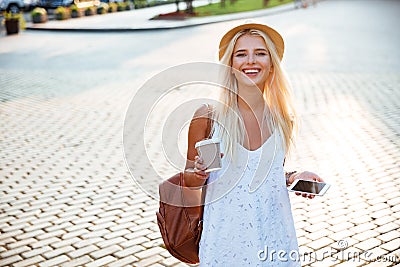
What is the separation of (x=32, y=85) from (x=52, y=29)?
13.6m

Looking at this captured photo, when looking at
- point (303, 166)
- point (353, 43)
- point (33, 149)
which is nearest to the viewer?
point (303, 166)

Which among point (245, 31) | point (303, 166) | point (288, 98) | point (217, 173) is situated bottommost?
point (303, 166)

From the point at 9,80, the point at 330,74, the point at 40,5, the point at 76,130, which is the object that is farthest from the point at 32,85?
the point at 40,5

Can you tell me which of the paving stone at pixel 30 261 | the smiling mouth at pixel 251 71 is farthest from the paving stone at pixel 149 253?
the smiling mouth at pixel 251 71

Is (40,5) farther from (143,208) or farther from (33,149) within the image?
(143,208)

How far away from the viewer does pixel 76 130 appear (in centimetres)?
866

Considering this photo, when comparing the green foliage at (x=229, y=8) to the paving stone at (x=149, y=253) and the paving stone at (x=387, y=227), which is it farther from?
the paving stone at (x=149, y=253)

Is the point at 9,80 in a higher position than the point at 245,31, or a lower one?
lower

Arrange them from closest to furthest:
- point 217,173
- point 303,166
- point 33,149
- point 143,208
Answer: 1. point 217,173
2. point 143,208
3. point 303,166
4. point 33,149

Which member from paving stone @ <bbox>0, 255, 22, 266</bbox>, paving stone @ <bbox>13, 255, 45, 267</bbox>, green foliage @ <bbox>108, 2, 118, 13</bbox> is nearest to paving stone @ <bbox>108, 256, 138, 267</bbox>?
paving stone @ <bbox>13, 255, 45, 267</bbox>

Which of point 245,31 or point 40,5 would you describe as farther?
point 40,5

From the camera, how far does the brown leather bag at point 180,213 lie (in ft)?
8.66

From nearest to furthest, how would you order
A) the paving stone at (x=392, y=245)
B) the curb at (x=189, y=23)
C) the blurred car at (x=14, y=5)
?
the paving stone at (x=392, y=245)
the curb at (x=189, y=23)
the blurred car at (x=14, y=5)

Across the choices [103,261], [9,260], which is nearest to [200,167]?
[103,261]
